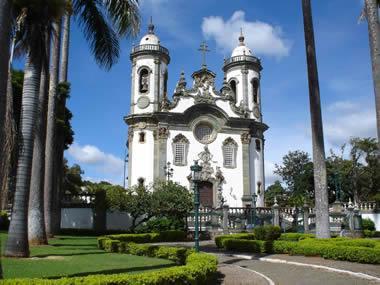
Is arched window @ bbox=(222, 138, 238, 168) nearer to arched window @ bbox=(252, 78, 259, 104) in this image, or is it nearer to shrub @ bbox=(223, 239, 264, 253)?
arched window @ bbox=(252, 78, 259, 104)

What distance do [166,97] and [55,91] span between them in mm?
23276

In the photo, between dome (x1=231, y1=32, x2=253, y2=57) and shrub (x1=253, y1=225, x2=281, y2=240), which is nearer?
shrub (x1=253, y1=225, x2=281, y2=240)

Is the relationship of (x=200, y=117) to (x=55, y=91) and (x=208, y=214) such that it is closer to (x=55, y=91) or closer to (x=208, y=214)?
(x=208, y=214)

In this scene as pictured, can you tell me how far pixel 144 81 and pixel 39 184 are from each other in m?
29.9

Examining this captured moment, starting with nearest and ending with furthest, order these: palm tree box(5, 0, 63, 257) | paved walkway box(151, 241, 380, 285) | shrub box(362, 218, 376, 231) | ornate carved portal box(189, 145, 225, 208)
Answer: paved walkway box(151, 241, 380, 285)
palm tree box(5, 0, 63, 257)
shrub box(362, 218, 376, 231)
ornate carved portal box(189, 145, 225, 208)

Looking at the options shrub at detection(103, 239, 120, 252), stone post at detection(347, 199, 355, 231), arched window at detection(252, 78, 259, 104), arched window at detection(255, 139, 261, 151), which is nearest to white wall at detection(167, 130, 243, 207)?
arched window at detection(255, 139, 261, 151)

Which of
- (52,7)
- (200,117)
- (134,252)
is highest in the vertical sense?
(200,117)

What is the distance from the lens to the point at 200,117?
44.0m

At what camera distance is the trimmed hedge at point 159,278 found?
24.1 feet

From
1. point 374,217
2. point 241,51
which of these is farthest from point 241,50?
point 374,217

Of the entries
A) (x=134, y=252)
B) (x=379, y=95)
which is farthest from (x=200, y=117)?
(x=379, y=95)

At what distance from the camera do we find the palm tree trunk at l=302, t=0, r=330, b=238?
1817 cm

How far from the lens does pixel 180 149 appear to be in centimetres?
4309

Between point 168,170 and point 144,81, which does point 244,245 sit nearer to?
point 168,170
